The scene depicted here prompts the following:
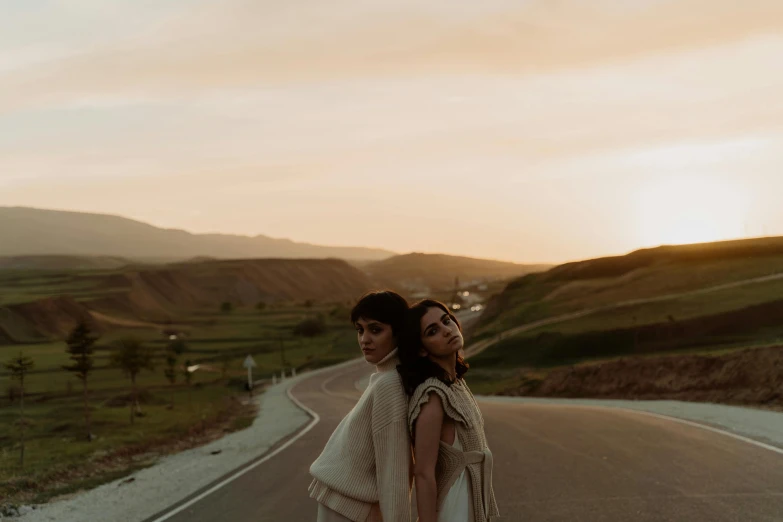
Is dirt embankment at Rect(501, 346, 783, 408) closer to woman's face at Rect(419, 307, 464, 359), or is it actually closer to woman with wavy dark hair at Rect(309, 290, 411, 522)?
woman's face at Rect(419, 307, 464, 359)

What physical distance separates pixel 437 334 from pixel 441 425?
16.7 inches

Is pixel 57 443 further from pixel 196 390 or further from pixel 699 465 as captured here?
pixel 196 390

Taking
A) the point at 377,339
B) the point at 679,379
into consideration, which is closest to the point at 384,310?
the point at 377,339

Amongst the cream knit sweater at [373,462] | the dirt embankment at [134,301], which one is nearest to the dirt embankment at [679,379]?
the cream knit sweater at [373,462]

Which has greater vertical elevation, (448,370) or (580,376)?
(448,370)

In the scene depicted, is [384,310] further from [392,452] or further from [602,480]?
[602,480]

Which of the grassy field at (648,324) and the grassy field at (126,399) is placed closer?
the grassy field at (126,399)

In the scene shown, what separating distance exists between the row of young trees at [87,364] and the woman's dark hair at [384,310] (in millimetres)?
23192

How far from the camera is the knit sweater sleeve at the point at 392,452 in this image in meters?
3.91

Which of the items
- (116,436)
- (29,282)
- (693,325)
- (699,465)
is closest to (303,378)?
(693,325)

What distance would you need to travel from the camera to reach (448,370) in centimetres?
429

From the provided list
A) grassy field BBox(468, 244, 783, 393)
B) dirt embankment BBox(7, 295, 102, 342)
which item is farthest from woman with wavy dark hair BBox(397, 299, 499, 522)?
dirt embankment BBox(7, 295, 102, 342)

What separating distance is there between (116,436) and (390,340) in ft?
110

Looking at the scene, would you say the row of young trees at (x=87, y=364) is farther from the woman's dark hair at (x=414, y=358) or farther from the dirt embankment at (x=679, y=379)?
the woman's dark hair at (x=414, y=358)
